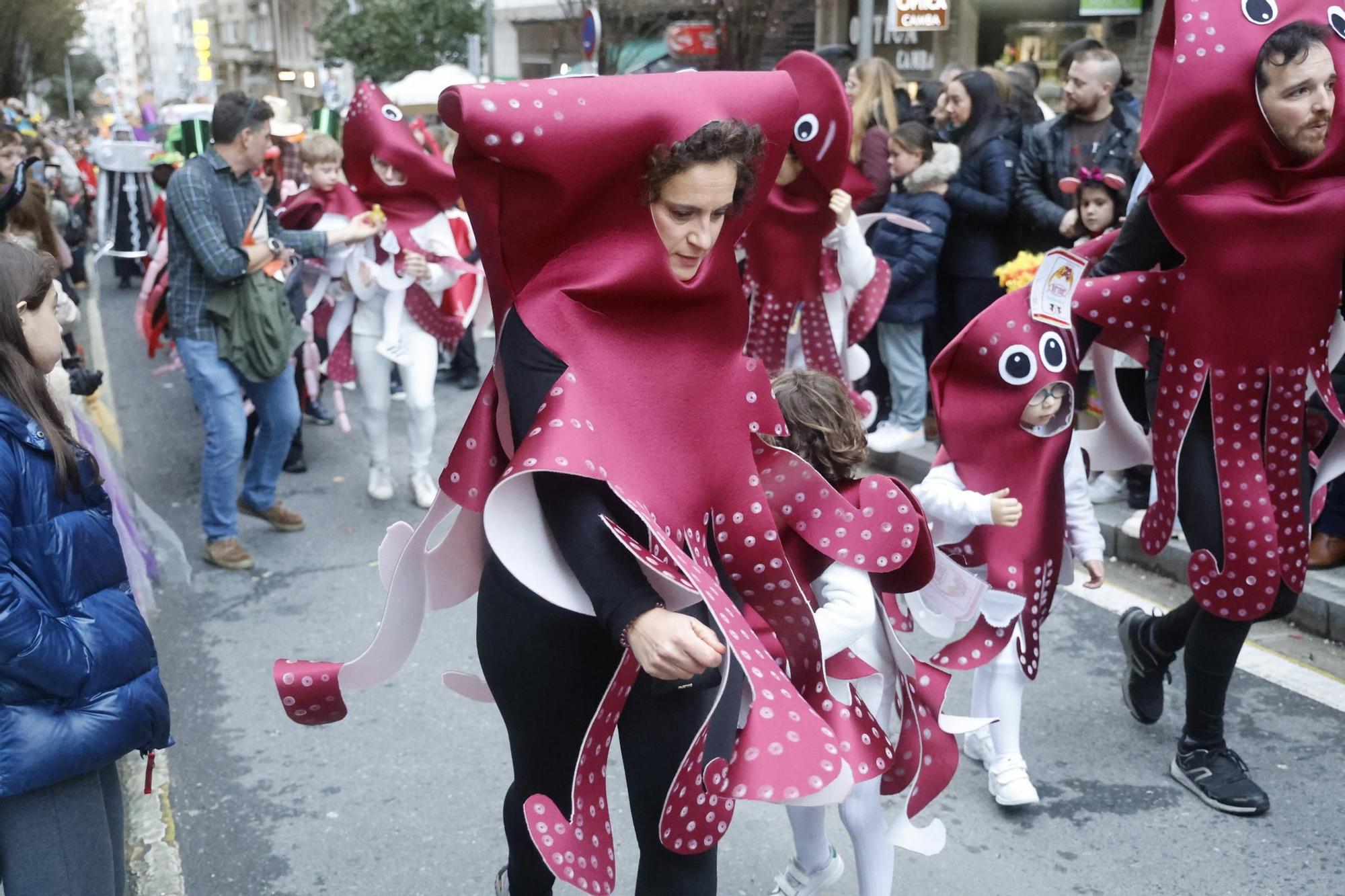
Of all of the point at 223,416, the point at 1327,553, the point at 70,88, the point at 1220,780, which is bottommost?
the point at 1220,780

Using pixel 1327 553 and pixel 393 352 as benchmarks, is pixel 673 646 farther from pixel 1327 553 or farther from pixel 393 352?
pixel 393 352

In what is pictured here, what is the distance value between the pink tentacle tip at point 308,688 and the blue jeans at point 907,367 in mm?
5173

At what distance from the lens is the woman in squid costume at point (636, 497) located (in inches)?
80.1

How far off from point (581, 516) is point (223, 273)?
12.8ft

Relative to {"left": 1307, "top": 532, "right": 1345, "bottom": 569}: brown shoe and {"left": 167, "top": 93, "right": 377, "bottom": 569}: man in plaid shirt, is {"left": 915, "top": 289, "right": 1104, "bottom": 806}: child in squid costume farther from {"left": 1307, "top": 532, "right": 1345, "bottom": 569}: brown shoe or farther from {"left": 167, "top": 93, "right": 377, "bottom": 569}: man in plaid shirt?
{"left": 167, "top": 93, "right": 377, "bottom": 569}: man in plaid shirt

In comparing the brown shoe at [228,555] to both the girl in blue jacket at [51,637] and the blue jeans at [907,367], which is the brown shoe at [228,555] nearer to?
the girl in blue jacket at [51,637]

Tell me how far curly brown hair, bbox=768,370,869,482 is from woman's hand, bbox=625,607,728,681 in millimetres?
815

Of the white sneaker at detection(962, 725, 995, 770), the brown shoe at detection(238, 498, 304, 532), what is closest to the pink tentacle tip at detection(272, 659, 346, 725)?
the white sneaker at detection(962, 725, 995, 770)

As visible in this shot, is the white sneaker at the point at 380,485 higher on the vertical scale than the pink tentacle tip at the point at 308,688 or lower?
lower

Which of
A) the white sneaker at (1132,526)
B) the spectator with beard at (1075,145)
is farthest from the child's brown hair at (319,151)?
the white sneaker at (1132,526)

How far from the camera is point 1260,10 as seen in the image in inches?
122

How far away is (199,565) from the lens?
573 centimetres

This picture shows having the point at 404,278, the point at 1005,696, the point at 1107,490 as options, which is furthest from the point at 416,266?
the point at 1005,696

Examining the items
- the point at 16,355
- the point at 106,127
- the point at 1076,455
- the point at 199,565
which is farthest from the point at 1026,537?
the point at 106,127
